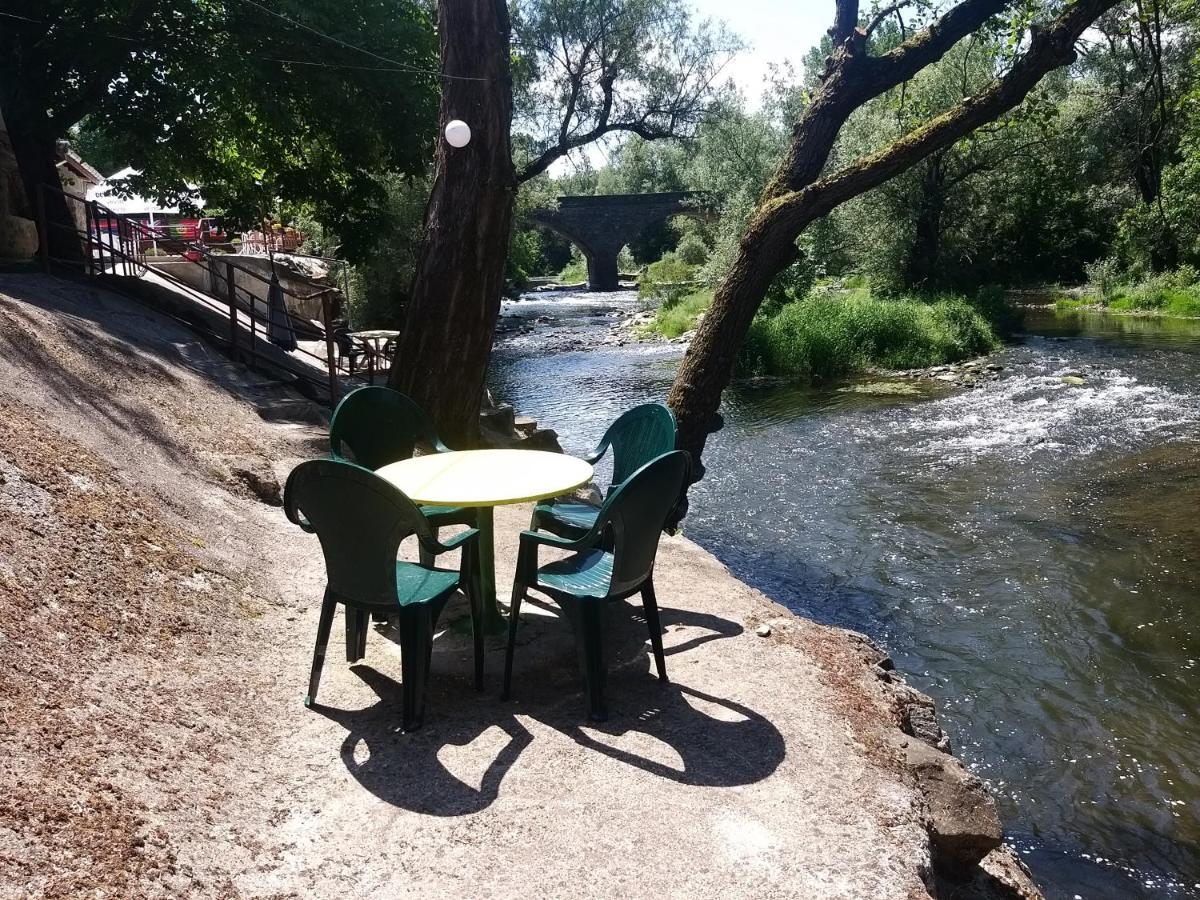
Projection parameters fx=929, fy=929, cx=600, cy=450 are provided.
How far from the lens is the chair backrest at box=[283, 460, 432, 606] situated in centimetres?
327

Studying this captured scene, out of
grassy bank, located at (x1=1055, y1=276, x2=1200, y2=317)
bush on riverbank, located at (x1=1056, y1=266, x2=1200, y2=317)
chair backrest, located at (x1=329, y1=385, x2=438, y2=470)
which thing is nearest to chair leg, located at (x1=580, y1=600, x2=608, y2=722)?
chair backrest, located at (x1=329, y1=385, x2=438, y2=470)

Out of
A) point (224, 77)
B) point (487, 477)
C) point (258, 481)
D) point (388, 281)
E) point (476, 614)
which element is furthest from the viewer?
point (388, 281)

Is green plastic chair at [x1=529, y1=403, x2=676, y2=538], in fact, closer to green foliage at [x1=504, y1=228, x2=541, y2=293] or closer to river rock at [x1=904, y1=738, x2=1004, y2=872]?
river rock at [x1=904, y1=738, x2=1004, y2=872]

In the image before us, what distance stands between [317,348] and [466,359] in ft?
34.0

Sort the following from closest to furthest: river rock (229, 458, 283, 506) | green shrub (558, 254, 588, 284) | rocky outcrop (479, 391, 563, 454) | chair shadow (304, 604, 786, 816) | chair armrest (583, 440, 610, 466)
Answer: chair shadow (304, 604, 786, 816) < chair armrest (583, 440, 610, 466) < river rock (229, 458, 283, 506) < rocky outcrop (479, 391, 563, 454) < green shrub (558, 254, 588, 284)

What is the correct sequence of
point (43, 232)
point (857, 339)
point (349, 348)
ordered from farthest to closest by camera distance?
1. point (857, 339)
2. point (349, 348)
3. point (43, 232)

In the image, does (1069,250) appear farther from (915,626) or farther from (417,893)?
(417,893)

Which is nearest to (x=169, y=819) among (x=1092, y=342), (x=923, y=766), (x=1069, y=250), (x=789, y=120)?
(x=923, y=766)

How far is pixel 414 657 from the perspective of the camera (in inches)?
136

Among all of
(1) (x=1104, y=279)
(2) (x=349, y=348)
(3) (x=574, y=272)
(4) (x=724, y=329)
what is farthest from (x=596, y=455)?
(3) (x=574, y=272)

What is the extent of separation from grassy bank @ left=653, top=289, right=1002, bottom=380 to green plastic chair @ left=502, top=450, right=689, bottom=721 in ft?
49.0

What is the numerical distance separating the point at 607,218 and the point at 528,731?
145ft

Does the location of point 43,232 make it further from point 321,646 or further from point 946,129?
point 946,129

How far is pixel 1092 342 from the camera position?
19.9m
